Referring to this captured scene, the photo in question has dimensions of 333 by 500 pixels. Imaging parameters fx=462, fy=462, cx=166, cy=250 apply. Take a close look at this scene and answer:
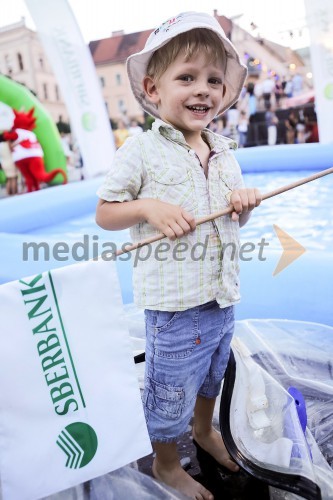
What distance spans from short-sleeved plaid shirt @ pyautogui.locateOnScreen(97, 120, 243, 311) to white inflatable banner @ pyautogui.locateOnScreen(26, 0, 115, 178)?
4.98 metres

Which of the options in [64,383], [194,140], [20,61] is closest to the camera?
[64,383]

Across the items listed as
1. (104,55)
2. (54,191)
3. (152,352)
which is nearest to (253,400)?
(152,352)

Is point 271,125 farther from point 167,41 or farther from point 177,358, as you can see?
point 177,358

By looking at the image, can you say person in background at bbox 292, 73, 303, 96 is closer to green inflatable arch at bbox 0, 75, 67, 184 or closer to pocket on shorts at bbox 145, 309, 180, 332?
green inflatable arch at bbox 0, 75, 67, 184

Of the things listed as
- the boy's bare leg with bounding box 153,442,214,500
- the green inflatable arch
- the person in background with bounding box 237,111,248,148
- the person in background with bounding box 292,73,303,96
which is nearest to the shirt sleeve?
the boy's bare leg with bounding box 153,442,214,500

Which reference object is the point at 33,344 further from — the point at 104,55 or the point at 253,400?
the point at 104,55

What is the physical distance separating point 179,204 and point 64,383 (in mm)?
396

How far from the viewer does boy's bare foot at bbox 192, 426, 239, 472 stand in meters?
1.12

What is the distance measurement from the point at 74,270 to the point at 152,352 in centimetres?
29

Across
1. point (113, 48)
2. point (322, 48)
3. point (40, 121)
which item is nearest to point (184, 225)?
point (322, 48)

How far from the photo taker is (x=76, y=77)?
550 centimetres

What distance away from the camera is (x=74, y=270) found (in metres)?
0.79

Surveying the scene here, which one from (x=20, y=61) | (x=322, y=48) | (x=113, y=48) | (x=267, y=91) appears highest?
(x=113, y=48)

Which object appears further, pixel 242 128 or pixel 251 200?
pixel 242 128
